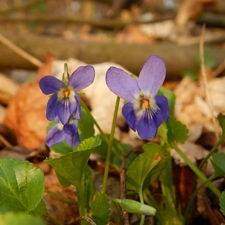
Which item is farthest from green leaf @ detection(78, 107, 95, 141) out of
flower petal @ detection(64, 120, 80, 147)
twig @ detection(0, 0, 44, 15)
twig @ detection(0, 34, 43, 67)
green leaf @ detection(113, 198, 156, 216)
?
twig @ detection(0, 0, 44, 15)

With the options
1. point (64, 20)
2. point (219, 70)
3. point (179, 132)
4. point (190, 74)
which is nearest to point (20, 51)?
point (190, 74)

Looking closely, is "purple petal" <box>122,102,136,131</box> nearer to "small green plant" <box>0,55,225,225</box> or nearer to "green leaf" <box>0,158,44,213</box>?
"small green plant" <box>0,55,225,225</box>

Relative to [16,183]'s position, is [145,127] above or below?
above

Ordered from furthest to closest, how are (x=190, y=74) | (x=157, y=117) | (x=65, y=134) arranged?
1. (x=190, y=74)
2. (x=65, y=134)
3. (x=157, y=117)

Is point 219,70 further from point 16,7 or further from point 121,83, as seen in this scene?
point 16,7

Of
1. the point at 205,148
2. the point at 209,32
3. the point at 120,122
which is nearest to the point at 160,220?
the point at 205,148

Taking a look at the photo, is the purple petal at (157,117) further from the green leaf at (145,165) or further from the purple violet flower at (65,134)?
the purple violet flower at (65,134)

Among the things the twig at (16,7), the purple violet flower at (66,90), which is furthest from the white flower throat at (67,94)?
the twig at (16,7)
